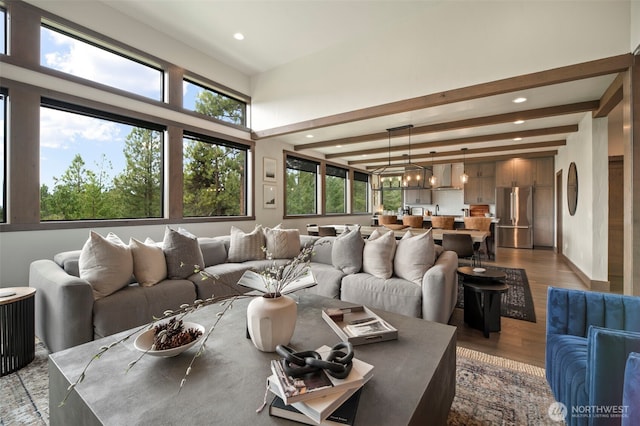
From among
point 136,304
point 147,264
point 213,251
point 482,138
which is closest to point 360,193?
point 482,138

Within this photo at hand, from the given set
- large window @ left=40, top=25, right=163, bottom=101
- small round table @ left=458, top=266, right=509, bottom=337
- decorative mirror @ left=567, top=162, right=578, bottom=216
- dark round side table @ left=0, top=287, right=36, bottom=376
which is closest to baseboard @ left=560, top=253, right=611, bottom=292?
decorative mirror @ left=567, top=162, right=578, bottom=216

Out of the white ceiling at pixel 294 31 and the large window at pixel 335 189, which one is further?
the large window at pixel 335 189

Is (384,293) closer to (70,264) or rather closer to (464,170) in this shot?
(70,264)

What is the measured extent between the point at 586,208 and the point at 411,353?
5.16 metres

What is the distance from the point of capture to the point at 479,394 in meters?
1.77

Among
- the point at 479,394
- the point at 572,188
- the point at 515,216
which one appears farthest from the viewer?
the point at 515,216

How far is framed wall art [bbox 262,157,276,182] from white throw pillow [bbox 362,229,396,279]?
3614 millimetres

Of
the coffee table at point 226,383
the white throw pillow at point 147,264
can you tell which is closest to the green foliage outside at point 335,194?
the white throw pillow at point 147,264

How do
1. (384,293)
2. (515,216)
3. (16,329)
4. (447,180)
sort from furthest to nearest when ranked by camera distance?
(447,180)
(515,216)
(384,293)
(16,329)

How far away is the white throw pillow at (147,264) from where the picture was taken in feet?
8.42

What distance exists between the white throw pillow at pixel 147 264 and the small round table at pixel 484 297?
3.09 metres

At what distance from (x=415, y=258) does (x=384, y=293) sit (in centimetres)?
47

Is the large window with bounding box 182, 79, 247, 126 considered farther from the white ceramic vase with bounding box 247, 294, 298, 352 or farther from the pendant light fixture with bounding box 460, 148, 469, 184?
the pendant light fixture with bounding box 460, 148, 469, 184

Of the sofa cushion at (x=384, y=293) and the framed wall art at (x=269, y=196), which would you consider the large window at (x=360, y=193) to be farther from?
the sofa cushion at (x=384, y=293)
